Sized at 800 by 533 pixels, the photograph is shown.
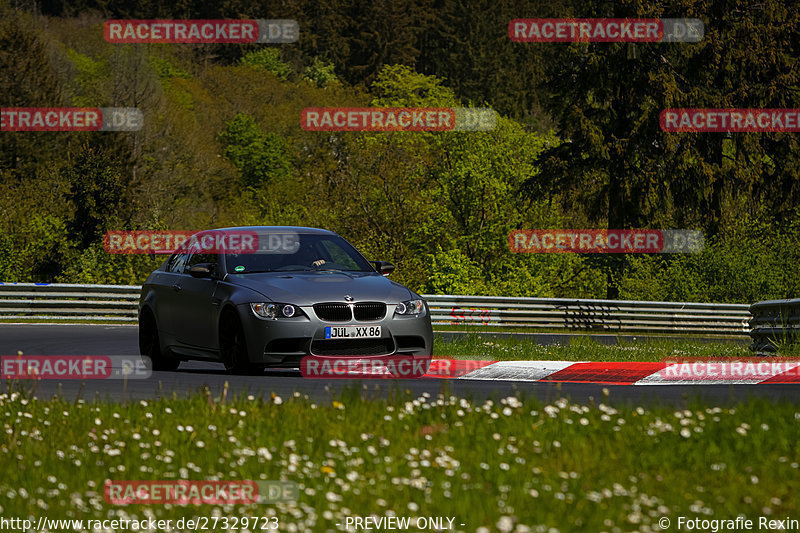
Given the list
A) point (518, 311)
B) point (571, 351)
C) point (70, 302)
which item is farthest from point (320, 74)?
point (571, 351)

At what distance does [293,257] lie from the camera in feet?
47.9

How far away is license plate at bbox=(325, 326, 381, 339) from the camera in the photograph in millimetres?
13109

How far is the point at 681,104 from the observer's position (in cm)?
4288

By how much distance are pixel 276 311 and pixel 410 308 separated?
1.48m

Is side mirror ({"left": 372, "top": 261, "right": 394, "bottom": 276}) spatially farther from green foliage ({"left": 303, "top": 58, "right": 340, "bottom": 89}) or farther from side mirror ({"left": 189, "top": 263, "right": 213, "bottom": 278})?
green foliage ({"left": 303, "top": 58, "right": 340, "bottom": 89})

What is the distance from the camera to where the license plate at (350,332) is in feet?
43.0

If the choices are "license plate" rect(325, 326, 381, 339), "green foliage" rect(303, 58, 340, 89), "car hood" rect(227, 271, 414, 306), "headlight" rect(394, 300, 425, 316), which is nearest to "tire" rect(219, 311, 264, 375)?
"car hood" rect(227, 271, 414, 306)

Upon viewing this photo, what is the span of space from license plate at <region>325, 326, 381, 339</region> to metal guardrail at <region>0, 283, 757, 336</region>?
18545 mm

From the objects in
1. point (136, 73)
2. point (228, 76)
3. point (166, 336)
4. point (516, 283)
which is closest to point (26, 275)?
point (516, 283)

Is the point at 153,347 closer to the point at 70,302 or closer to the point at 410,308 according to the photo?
the point at 410,308

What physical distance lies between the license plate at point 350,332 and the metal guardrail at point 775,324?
677 centimetres

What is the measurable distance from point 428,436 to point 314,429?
930 millimetres

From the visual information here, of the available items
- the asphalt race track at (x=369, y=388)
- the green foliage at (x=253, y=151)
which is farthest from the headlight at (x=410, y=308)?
the green foliage at (x=253, y=151)

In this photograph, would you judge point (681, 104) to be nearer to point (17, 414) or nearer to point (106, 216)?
point (106, 216)
